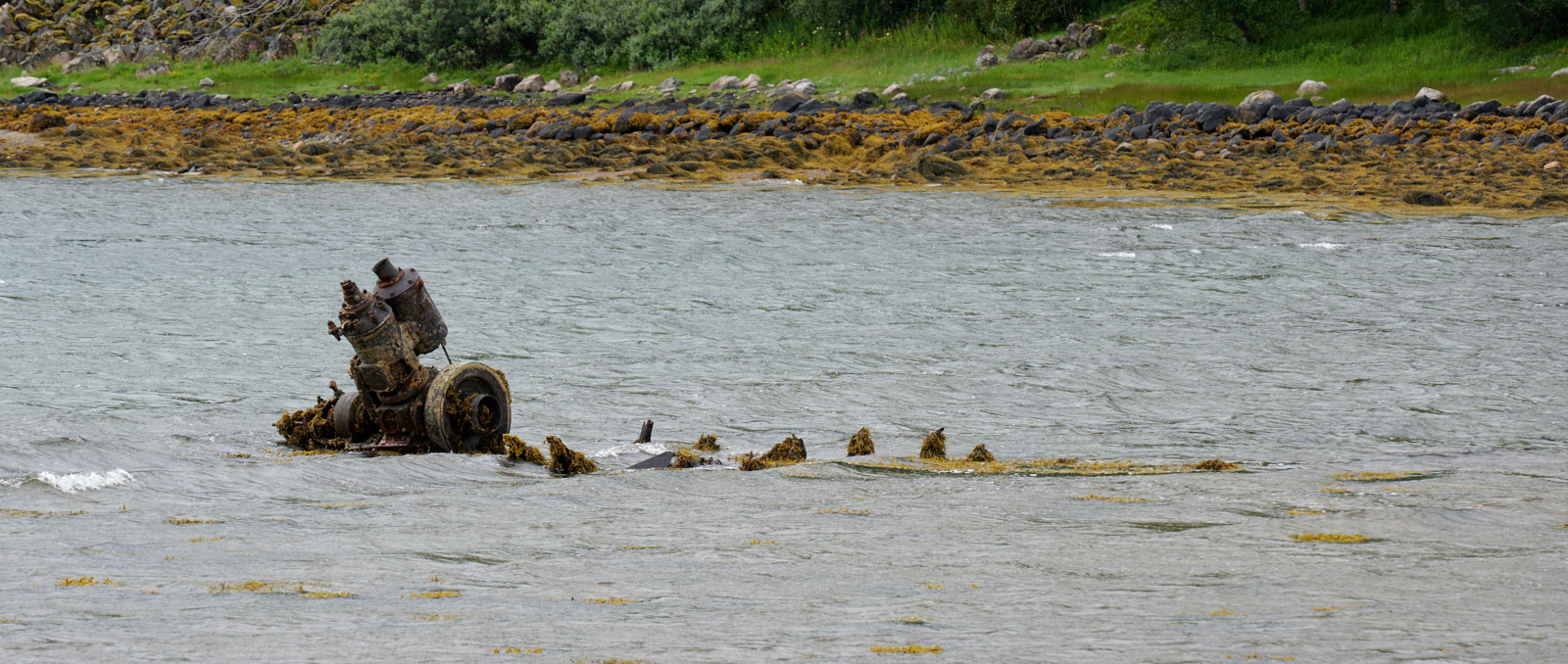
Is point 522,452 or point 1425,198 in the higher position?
point 522,452

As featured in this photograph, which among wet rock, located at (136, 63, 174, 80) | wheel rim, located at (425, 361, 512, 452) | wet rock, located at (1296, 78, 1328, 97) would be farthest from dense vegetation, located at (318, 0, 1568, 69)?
wheel rim, located at (425, 361, 512, 452)

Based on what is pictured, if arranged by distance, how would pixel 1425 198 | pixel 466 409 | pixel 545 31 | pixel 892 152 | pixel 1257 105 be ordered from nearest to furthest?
pixel 466 409, pixel 1425 198, pixel 892 152, pixel 1257 105, pixel 545 31

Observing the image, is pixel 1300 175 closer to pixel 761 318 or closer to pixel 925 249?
pixel 925 249

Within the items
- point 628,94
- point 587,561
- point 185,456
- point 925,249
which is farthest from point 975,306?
point 628,94

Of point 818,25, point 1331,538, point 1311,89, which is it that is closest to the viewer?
point 1331,538

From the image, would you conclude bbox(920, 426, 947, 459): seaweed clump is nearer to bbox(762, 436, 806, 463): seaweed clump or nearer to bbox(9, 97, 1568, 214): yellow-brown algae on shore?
bbox(762, 436, 806, 463): seaweed clump

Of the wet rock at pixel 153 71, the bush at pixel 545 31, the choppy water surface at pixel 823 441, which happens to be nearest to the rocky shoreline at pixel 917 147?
the choppy water surface at pixel 823 441

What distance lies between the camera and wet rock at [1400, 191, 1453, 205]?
67.7 feet

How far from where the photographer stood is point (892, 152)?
28.5 m

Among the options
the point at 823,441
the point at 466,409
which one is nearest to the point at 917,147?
the point at 823,441

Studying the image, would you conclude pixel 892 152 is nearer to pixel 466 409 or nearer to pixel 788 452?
pixel 788 452

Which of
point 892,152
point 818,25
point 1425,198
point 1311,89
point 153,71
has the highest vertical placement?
point 153,71

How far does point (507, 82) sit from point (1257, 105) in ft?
95.4

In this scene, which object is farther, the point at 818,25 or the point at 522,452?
the point at 818,25
